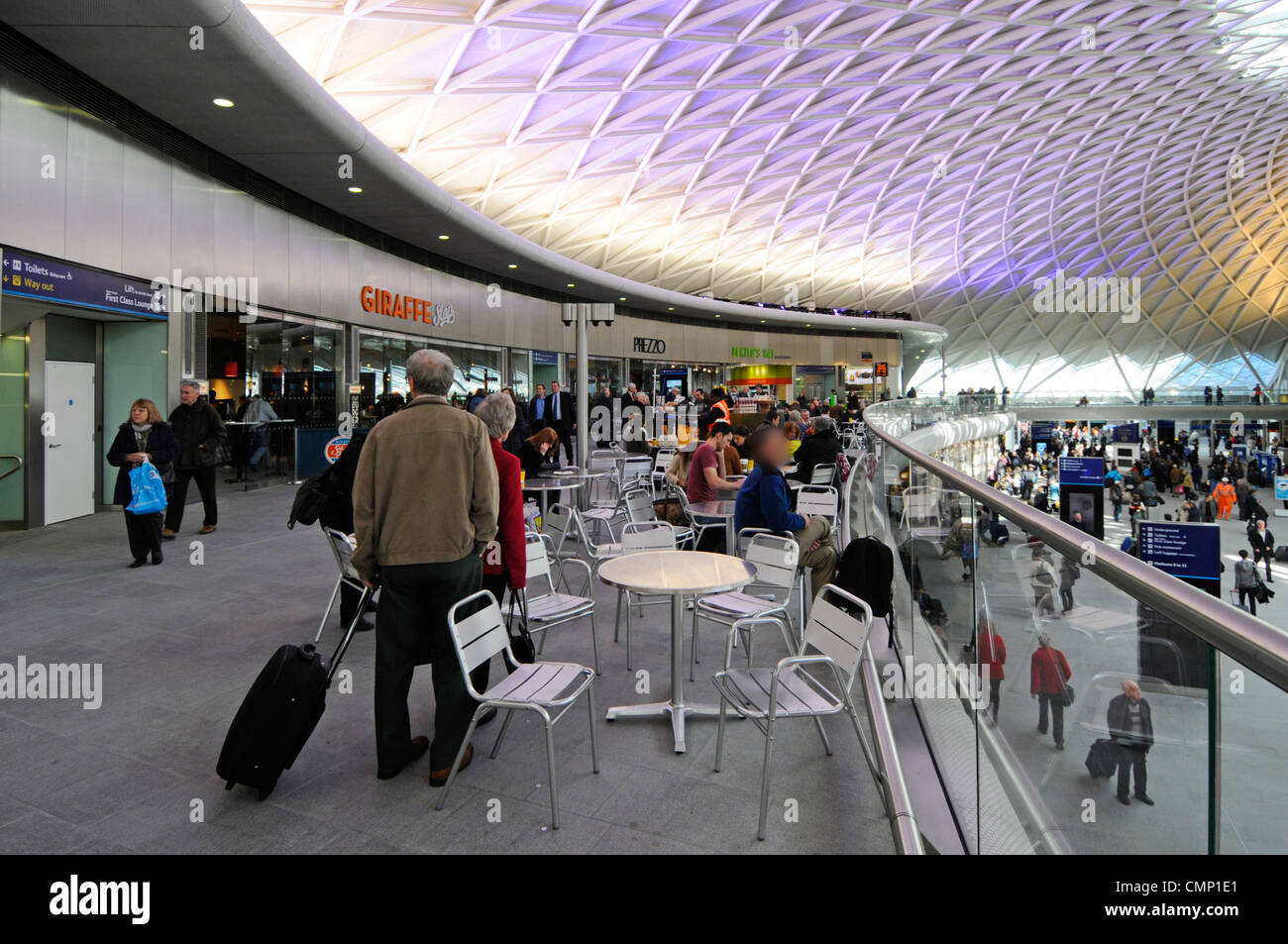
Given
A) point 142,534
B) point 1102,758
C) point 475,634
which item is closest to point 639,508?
point 475,634

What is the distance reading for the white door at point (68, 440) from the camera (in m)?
9.20

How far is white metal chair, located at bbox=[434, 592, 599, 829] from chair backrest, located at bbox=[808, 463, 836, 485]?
20.4 ft

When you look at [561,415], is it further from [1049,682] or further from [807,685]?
[1049,682]

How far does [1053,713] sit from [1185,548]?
41.2ft

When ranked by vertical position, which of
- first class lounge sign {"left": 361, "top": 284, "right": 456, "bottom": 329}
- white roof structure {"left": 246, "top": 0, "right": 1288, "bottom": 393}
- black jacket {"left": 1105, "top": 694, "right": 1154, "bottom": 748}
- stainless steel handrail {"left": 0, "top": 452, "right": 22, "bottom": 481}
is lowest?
black jacket {"left": 1105, "top": 694, "right": 1154, "bottom": 748}

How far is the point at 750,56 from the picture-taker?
56.3 feet

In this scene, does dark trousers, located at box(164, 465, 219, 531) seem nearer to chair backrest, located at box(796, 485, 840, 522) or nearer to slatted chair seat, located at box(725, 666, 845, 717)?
chair backrest, located at box(796, 485, 840, 522)

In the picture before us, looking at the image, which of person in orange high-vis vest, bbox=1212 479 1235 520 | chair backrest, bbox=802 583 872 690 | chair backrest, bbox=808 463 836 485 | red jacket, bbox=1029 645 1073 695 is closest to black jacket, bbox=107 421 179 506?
chair backrest, bbox=802 583 872 690

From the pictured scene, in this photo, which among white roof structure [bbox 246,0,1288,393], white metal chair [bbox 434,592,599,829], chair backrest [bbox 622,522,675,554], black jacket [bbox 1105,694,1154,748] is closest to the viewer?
black jacket [bbox 1105,694,1154,748]

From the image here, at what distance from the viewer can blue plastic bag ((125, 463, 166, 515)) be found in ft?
23.0

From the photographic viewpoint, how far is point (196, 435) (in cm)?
863

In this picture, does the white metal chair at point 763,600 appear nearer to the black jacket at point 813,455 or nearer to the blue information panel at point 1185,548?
the black jacket at point 813,455

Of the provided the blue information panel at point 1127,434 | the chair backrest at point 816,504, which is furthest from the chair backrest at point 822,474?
the blue information panel at point 1127,434
